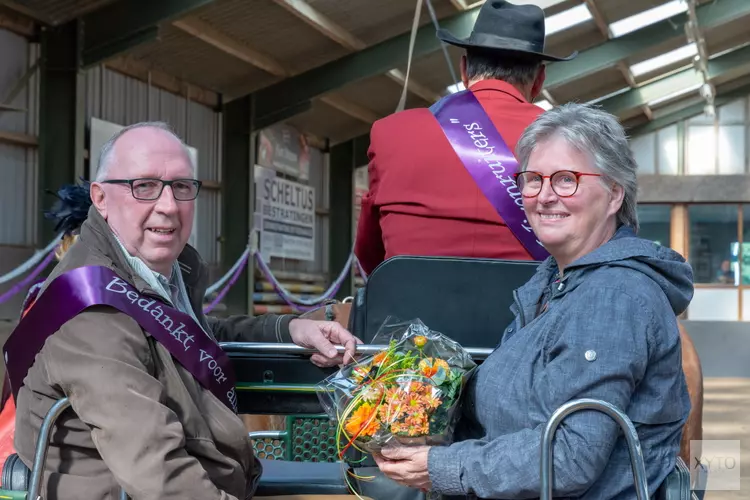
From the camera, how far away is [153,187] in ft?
7.20

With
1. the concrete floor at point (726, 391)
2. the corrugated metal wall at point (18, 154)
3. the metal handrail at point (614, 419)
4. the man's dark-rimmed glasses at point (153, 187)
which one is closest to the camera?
the metal handrail at point (614, 419)

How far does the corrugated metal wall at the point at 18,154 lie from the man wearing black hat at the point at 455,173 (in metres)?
8.15

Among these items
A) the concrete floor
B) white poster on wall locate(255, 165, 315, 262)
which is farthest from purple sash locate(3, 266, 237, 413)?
white poster on wall locate(255, 165, 315, 262)

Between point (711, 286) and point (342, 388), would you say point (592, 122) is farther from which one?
point (711, 286)

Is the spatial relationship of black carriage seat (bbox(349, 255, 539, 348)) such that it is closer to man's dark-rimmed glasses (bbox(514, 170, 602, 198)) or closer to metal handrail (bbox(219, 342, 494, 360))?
metal handrail (bbox(219, 342, 494, 360))

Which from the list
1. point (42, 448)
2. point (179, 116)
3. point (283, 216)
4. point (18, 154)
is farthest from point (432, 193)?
point (283, 216)

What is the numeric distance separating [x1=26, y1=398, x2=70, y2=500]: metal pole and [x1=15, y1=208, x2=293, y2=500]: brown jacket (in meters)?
0.04

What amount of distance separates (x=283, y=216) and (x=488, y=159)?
13896 mm

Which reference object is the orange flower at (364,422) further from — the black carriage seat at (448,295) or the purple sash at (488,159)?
the purple sash at (488,159)

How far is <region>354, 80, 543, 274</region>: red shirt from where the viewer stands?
105 inches

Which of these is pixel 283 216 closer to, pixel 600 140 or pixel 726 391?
pixel 726 391

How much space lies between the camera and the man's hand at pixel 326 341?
7.93ft

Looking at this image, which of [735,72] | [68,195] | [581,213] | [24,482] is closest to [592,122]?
[581,213]

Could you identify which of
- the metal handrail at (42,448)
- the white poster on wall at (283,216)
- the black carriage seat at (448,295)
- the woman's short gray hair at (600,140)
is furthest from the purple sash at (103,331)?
the white poster on wall at (283,216)
